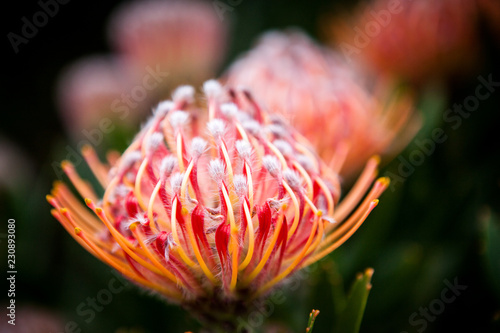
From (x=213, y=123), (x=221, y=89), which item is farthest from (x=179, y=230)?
(x=221, y=89)

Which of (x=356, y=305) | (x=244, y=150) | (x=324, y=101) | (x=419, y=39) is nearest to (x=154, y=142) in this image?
(x=244, y=150)

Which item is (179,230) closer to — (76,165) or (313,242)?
(313,242)

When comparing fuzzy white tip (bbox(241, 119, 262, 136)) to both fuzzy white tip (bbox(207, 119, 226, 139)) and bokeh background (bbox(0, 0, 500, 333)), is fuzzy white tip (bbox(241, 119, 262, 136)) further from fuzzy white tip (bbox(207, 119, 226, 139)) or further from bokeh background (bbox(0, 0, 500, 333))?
bokeh background (bbox(0, 0, 500, 333))
